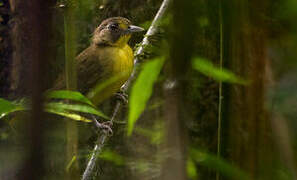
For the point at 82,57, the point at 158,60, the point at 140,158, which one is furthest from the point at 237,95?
the point at 82,57

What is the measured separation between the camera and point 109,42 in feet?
6.23

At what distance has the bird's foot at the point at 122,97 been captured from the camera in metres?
1.62

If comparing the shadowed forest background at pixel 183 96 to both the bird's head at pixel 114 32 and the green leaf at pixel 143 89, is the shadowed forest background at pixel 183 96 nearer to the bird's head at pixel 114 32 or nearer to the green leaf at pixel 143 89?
the green leaf at pixel 143 89

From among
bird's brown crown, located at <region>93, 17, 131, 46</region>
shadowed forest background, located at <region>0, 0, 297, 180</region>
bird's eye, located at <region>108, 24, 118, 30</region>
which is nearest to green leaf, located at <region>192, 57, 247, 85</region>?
shadowed forest background, located at <region>0, 0, 297, 180</region>

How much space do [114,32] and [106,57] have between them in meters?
0.12

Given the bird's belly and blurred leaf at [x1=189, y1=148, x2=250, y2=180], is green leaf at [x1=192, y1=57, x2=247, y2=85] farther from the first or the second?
the bird's belly

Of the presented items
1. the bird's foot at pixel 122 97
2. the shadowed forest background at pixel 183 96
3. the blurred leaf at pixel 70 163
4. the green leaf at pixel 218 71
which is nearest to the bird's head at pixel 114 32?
the bird's foot at pixel 122 97

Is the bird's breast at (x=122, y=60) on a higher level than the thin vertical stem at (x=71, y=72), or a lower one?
lower

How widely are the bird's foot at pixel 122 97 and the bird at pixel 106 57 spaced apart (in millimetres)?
30

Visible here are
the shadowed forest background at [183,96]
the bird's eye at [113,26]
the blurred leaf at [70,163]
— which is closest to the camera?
the shadowed forest background at [183,96]

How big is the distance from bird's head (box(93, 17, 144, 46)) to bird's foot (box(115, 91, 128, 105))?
260mm

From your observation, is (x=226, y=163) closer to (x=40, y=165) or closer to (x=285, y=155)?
(x=285, y=155)

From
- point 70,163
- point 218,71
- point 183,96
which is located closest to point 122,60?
point 218,71

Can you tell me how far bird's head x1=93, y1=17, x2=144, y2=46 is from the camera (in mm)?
1617
